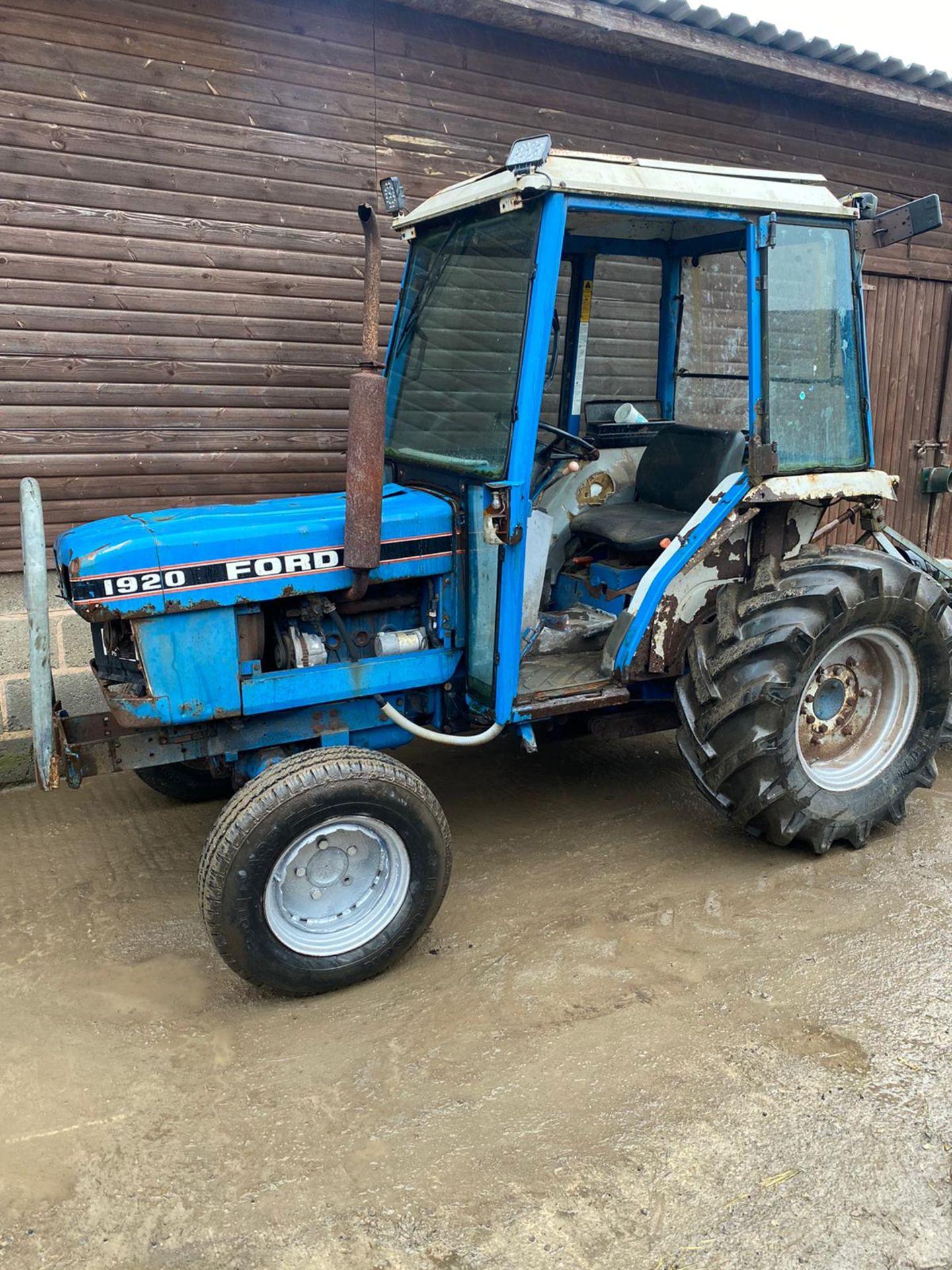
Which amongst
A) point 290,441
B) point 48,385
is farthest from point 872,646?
point 48,385

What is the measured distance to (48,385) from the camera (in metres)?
4.40

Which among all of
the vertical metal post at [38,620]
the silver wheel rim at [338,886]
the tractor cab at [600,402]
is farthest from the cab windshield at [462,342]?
the vertical metal post at [38,620]

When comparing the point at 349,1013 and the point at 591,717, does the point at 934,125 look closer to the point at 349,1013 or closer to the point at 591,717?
the point at 591,717

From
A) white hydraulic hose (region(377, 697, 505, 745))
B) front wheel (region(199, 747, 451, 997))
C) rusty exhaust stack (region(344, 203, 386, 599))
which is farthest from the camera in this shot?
white hydraulic hose (region(377, 697, 505, 745))

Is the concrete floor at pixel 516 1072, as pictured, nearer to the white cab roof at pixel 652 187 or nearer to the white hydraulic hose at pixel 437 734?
the white hydraulic hose at pixel 437 734

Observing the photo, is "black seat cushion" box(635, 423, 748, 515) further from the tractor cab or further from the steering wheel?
the steering wheel

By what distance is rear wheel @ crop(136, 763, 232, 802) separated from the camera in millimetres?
3977

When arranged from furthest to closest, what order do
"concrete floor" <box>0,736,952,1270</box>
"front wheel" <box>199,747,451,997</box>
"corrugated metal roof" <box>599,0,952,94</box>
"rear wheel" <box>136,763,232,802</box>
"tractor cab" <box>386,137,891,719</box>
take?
"corrugated metal roof" <box>599,0,952,94</box> < "rear wheel" <box>136,763,232,802</box> < "tractor cab" <box>386,137,891,719</box> < "front wheel" <box>199,747,451,997</box> < "concrete floor" <box>0,736,952,1270</box>

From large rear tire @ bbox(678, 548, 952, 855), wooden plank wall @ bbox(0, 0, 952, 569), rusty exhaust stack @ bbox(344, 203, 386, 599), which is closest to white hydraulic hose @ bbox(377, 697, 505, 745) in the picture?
rusty exhaust stack @ bbox(344, 203, 386, 599)

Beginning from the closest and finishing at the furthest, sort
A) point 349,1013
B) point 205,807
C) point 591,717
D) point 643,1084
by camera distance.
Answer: point 643,1084 → point 349,1013 → point 591,717 → point 205,807

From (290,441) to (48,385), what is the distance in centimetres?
117

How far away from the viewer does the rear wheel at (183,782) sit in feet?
13.0

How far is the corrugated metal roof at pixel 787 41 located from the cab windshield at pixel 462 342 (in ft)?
7.84

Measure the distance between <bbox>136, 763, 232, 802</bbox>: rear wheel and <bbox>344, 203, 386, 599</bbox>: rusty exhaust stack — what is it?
1407 millimetres
